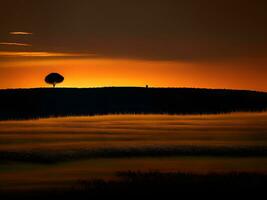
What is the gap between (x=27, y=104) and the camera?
166 feet

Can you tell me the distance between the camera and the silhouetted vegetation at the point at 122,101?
49.5m

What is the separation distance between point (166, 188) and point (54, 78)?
68.0m

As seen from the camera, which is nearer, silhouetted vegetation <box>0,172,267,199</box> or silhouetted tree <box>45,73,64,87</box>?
silhouetted vegetation <box>0,172,267,199</box>

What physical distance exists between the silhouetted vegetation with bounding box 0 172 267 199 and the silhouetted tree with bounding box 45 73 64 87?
65.8m

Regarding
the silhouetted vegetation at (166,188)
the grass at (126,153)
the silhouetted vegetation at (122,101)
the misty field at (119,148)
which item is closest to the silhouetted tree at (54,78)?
the silhouetted vegetation at (122,101)

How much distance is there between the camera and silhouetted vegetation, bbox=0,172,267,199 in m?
21.5

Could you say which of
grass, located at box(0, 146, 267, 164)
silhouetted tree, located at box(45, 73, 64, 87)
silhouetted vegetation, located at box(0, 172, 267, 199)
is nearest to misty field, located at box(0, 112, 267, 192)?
grass, located at box(0, 146, 267, 164)

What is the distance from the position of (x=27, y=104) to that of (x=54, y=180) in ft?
89.1

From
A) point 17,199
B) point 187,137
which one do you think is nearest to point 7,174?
point 17,199

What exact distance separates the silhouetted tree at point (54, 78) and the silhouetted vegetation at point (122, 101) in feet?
112

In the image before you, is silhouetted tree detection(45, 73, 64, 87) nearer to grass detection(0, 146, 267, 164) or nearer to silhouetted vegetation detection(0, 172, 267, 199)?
grass detection(0, 146, 267, 164)

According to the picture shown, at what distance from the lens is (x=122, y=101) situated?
168ft

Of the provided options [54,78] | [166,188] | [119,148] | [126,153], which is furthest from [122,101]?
[54,78]

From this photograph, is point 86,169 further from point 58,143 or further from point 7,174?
point 58,143
